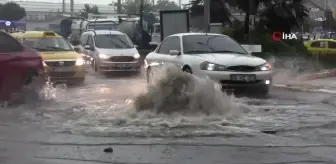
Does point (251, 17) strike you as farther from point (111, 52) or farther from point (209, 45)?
point (209, 45)

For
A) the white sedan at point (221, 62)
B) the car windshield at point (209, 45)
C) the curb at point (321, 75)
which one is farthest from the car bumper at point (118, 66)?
the car windshield at point (209, 45)

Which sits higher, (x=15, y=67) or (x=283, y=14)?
(x=283, y=14)

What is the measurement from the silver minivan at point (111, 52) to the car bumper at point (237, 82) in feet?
26.7

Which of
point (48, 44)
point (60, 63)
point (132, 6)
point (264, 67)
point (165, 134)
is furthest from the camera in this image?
point (132, 6)

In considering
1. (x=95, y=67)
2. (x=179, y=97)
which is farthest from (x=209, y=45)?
(x=95, y=67)

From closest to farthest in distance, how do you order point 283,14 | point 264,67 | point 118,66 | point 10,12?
point 264,67
point 118,66
point 283,14
point 10,12

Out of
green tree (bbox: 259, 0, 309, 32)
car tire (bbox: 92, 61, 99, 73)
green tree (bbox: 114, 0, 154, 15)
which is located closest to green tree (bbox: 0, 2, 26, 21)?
green tree (bbox: 114, 0, 154, 15)

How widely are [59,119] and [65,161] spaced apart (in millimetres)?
3175

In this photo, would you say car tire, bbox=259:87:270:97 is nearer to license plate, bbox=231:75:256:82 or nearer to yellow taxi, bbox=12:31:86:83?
license plate, bbox=231:75:256:82

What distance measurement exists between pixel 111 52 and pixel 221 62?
850cm

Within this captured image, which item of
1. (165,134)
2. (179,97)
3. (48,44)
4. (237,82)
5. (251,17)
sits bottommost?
(165,134)

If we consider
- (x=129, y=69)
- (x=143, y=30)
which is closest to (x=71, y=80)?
(x=129, y=69)

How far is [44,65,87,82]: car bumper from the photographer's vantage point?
53.4ft

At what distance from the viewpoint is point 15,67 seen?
40.3 feet
